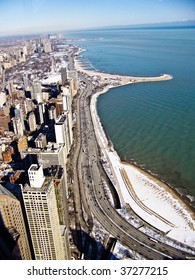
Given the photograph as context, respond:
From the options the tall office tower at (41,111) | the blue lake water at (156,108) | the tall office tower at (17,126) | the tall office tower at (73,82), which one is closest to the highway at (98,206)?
the blue lake water at (156,108)

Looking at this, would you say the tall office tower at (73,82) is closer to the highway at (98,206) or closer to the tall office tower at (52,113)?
the tall office tower at (52,113)

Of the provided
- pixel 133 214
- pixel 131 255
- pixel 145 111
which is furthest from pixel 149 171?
pixel 145 111

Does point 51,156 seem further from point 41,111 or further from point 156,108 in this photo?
point 156,108

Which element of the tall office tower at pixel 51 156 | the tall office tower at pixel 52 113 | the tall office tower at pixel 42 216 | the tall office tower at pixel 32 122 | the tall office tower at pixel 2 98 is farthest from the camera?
the tall office tower at pixel 2 98

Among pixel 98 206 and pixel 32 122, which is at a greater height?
pixel 32 122

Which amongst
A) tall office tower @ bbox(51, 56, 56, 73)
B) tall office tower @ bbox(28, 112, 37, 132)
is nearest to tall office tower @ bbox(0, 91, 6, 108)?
tall office tower @ bbox(28, 112, 37, 132)

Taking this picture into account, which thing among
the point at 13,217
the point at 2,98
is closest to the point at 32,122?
the point at 2,98
